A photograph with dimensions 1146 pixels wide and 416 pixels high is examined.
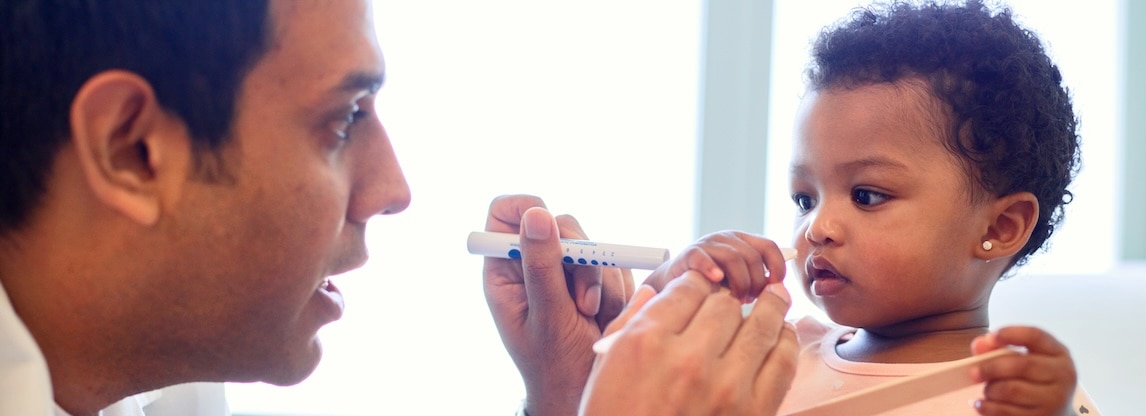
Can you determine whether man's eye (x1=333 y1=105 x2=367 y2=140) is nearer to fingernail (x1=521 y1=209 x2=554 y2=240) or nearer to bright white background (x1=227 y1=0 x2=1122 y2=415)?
fingernail (x1=521 y1=209 x2=554 y2=240)

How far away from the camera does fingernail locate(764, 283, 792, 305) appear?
861 mm

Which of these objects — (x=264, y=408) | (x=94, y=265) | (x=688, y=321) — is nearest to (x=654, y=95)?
(x=264, y=408)

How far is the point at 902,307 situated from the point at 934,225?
103 mm

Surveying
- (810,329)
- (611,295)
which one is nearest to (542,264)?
(611,295)

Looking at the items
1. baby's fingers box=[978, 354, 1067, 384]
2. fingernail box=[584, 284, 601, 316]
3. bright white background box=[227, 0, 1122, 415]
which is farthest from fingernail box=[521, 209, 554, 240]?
bright white background box=[227, 0, 1122, 415]

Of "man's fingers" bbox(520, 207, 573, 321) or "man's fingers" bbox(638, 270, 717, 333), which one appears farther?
"man's fingers" bbox(520, 207, 573, 321)

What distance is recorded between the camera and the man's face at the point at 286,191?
2.63 ft

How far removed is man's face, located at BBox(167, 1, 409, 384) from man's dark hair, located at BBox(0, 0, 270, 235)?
0.02m

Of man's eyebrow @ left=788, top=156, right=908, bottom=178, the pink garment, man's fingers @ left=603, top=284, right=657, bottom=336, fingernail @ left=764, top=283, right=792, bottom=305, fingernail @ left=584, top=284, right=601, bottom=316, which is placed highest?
man's eyebrow @ left=788, top=156, right=908, bottom=178

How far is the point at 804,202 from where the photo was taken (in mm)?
1212

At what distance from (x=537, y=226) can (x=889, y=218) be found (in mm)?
413

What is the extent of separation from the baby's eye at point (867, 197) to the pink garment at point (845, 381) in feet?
0.64

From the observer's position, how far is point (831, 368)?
1218mm

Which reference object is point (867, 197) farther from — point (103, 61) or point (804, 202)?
point (103, 61)
